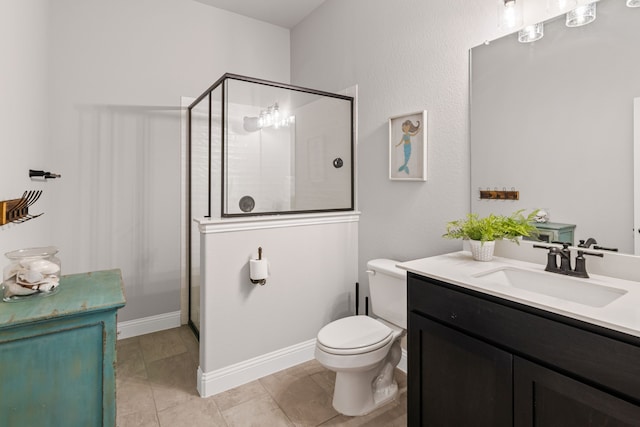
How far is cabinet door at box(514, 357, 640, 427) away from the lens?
0.92 m

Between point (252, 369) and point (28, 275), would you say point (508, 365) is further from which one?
point (28, 275)

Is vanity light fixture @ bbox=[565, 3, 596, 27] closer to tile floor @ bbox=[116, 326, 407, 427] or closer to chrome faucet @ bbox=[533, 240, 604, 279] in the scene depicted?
chrome faucet @ bbox=[533, 240, 604, 279]

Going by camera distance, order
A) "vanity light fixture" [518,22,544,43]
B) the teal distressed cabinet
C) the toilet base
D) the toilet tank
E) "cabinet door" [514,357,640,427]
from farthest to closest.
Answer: the toilet tank
the toilet base
"vanity light fixture" [518,22,544,43]
the teal distressed cabinet
"cabinet door" [514,357,640,427]

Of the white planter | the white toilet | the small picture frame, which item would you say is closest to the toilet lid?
the white toilet

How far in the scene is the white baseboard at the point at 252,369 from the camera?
2.08m

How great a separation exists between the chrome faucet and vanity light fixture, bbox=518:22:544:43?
38.2 inches

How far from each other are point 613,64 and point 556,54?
0.77ft

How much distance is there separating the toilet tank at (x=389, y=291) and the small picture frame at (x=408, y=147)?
606 millimetres

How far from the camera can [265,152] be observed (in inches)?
94.0

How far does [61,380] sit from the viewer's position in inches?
44.9

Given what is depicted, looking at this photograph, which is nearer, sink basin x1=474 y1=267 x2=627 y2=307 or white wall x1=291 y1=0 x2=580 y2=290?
sink basin x1=474 y1=267 x2=627 y2=307

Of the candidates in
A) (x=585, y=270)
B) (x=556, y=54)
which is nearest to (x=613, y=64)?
(x=556, y=54)

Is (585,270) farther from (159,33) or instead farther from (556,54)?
(159,33)

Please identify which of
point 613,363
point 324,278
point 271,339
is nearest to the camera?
point 613,363
